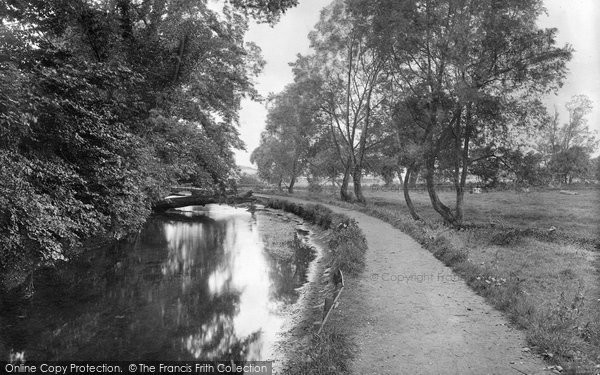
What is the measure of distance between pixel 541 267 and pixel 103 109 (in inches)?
553

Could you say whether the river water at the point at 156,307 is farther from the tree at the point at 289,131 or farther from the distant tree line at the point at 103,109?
the tree at the point at 289,131

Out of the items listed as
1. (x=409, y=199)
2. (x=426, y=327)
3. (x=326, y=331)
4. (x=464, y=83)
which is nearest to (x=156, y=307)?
(x=326, y=331)

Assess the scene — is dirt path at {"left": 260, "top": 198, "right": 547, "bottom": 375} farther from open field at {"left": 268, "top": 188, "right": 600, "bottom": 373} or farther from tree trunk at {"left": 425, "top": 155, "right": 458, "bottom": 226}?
tree trunk at {"left": 425, "top": 155, "right": 458, "bottom": 226}

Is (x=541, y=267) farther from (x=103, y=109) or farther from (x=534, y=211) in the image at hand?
(x=534, y=211)

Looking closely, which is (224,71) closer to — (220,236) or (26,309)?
(220,236)

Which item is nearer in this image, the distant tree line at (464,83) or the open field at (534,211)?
the distant tree line at (464,83)

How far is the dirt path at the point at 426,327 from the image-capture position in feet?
18.1

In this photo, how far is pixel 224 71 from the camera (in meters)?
17.1

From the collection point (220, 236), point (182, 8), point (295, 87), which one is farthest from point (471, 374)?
point (295, 87)

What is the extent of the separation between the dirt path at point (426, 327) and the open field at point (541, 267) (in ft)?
1.28

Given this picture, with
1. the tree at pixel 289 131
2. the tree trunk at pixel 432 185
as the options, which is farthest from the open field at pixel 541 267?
the tree at pixel 289 131

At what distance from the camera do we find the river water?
7.11 m

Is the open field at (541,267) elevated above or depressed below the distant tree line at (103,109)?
below

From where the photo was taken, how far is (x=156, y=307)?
9352 millimetres
